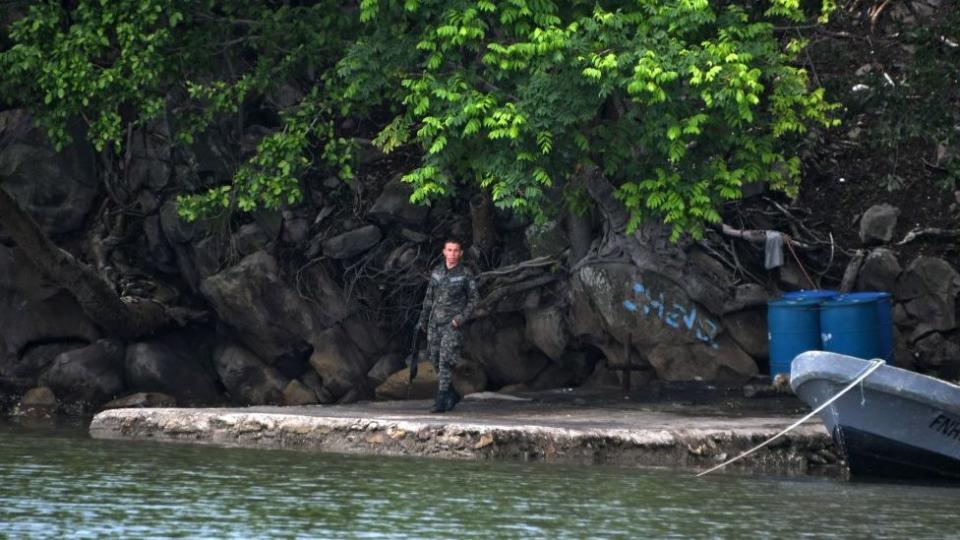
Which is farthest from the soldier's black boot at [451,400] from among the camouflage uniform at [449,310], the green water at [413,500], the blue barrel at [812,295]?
the blue barrel at [812,295]

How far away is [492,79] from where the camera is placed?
18.0m

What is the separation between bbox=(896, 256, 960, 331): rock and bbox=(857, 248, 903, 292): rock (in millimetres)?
103

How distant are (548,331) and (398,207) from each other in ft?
8.88

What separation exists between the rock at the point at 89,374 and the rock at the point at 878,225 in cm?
1004

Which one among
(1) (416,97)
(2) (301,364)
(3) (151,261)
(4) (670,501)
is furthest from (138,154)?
(4) (670,501)

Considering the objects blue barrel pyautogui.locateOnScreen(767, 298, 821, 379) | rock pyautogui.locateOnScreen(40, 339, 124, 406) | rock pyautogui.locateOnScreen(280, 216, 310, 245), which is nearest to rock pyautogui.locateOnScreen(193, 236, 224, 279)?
rock pyautogui.locateOnScreen(280, 216, 310, 245)

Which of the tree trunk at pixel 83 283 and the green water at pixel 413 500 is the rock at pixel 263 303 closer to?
the tree trunk at pixel 83 283

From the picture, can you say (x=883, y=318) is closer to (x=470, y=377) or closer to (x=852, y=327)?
(x=852, y=327)

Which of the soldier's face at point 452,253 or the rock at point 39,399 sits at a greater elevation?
the soldier's face at point 452,253

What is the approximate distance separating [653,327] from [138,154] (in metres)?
8.07

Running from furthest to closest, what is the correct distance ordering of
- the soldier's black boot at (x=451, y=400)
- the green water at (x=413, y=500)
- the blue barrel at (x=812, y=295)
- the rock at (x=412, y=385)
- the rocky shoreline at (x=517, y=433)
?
the rock at (x=412, y=385)
the blue barrel at (x=812, y=295)
the soldier's black boot at (x=451, y=400)
the rocky shoreline at (x=517, y=433)
the green water at (x=413, y=500)

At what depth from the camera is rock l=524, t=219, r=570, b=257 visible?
22.0m

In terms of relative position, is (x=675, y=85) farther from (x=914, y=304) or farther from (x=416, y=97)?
(x=914, y=304)

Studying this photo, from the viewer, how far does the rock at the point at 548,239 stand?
866 inches
